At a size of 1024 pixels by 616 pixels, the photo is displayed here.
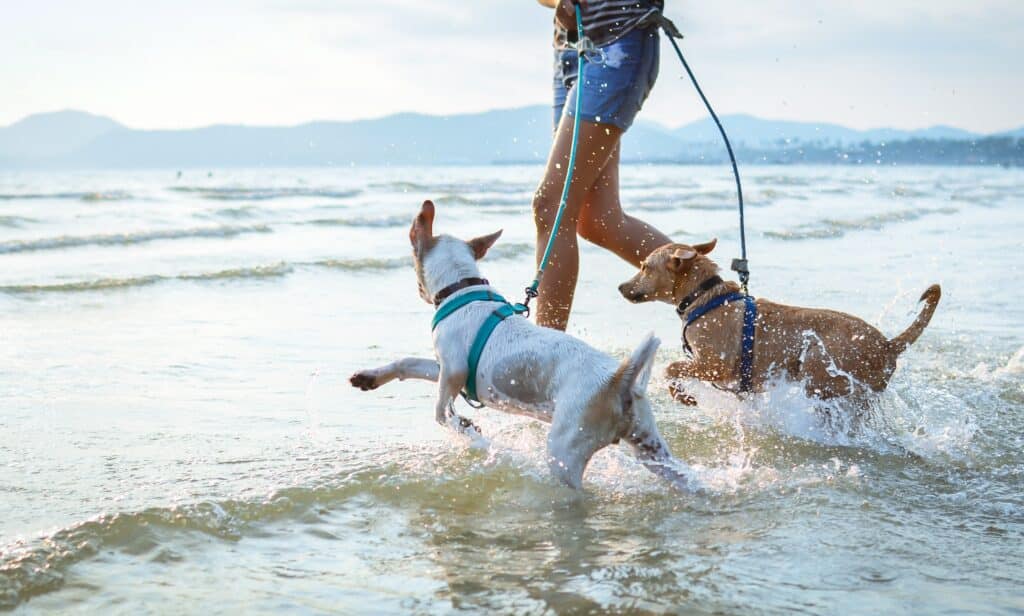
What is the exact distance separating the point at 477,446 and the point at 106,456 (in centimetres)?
150

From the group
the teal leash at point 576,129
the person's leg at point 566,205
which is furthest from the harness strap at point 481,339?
the person's leg at point 566,205

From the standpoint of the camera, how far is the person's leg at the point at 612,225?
18.4 feet

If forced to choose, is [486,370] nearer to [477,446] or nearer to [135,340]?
[477,446]

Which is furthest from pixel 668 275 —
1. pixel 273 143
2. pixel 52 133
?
pixel 52 133

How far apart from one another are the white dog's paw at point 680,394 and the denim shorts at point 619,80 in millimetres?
1332

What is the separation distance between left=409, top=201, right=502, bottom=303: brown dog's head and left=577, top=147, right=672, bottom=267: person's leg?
146 centimetres

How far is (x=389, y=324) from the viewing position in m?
7.33

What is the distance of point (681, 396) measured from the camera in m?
4.98

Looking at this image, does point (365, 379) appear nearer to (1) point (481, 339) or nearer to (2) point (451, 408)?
(2) point (451, 408)

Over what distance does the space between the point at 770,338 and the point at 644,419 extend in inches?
59.6

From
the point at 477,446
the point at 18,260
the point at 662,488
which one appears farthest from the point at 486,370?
the point at 18,260

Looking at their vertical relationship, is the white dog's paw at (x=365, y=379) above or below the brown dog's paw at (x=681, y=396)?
above

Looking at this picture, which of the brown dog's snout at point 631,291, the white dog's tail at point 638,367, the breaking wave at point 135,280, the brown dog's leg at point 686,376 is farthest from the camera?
the breaking wave at point 135,280

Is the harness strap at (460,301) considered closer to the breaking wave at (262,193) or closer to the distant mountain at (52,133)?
the breaking wave at (262,193)
